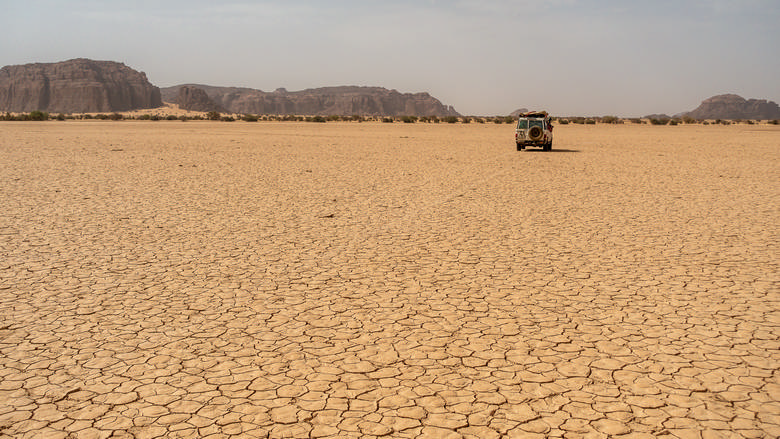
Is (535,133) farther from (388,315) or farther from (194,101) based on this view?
(194,101)

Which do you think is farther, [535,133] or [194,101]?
[194,101]


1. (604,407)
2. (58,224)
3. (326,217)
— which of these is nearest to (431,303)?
(604,407)

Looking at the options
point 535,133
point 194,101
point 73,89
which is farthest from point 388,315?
point 73,89

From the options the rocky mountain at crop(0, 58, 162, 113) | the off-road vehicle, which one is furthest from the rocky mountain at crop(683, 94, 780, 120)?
the off-road vehicle

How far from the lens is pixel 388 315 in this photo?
A: 551 centimetres

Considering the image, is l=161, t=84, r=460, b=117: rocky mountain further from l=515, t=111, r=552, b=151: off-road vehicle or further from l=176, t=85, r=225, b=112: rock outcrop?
l=515, t=111, r=552, b=151: off-road vehicle

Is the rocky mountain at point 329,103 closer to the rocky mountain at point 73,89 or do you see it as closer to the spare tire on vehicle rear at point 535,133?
the rocky mountain at point 73,89

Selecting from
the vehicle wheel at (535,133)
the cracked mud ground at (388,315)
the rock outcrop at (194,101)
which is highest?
the rock outcrop at (194,101)

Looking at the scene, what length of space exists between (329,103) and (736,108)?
12720 cm

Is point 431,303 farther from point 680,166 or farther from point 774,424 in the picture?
point 680,166

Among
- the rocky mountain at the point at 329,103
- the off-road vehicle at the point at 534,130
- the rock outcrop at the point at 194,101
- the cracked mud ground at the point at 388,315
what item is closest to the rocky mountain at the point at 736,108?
the rocky mountain at the point at 329,103

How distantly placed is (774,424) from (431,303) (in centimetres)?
309

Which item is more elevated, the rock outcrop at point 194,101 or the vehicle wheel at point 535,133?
the rock outcrop at point 194,101

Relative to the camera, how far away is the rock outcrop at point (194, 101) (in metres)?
133
